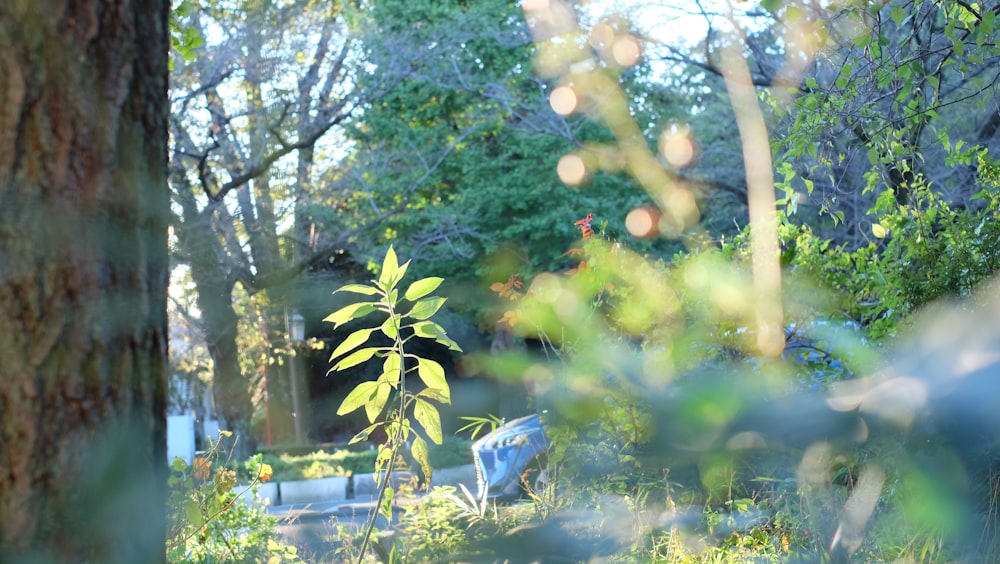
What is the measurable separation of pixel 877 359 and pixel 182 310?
1775cm

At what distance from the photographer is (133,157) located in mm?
1790

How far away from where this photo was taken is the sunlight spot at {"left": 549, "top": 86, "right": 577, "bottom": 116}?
18.3m

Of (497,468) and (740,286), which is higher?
(740,286)

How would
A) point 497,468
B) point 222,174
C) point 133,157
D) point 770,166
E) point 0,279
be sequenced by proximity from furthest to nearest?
point 222,174 < point 770,166 < point 497,468 < point 133,157 < point 0,279

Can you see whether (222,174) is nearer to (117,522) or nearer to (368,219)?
(368,219)

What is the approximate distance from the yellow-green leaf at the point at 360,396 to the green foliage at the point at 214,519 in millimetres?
1623

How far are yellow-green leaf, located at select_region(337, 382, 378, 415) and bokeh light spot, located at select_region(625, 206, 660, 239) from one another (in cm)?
1869

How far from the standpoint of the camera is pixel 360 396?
3133mm

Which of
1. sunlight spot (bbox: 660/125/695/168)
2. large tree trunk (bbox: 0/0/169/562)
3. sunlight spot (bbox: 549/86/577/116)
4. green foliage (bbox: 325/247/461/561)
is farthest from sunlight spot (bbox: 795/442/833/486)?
sunlight spot (bbox: 660/125/695/168)

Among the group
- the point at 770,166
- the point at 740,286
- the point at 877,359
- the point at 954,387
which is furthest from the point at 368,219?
the point at 954,387

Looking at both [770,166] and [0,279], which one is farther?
[770,166]

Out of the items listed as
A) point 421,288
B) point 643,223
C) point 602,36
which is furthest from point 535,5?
point 421,288

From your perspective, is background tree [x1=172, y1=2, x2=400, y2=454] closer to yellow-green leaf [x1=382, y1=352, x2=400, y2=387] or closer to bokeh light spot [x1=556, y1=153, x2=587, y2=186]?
bokeh light spot [x1=556, y1=153, x2=587, y2=186]

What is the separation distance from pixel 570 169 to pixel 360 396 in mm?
18604
